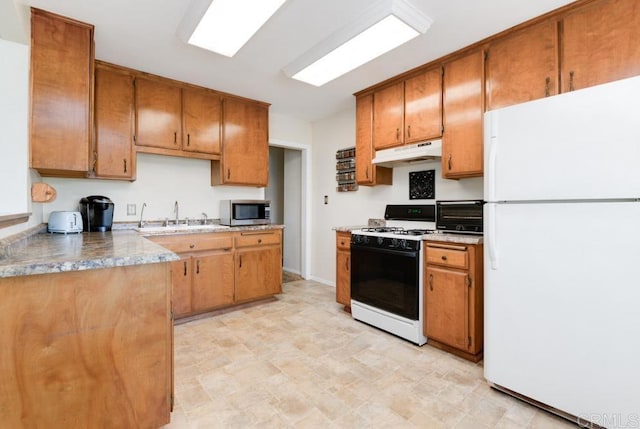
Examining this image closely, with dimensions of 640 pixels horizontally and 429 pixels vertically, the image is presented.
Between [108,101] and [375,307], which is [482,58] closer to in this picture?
[375,307]

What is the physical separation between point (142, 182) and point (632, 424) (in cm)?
409

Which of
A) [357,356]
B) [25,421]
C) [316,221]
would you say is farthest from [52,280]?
[316,221]

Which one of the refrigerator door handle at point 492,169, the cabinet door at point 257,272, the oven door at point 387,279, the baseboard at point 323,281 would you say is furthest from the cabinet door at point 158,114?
the refrigerator door handle at point 492,169

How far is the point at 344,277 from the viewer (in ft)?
10.6

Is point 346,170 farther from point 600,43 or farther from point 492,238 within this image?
point 600,43

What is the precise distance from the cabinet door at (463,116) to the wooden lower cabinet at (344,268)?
121 cm

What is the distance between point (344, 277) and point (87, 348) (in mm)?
2356

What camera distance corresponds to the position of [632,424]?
138cm

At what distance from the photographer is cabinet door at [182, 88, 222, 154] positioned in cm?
321

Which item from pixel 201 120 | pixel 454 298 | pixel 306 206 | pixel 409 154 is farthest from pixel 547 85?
pixel 306 206

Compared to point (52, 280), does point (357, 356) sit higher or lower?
lower

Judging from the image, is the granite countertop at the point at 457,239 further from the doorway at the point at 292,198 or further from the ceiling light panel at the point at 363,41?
the doorway at the point at 292,198

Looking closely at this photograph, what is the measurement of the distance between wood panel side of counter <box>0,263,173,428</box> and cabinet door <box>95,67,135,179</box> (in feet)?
6.48

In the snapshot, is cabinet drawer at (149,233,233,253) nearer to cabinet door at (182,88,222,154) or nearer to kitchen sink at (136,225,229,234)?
kitchen sink at (136,225,229,234)
